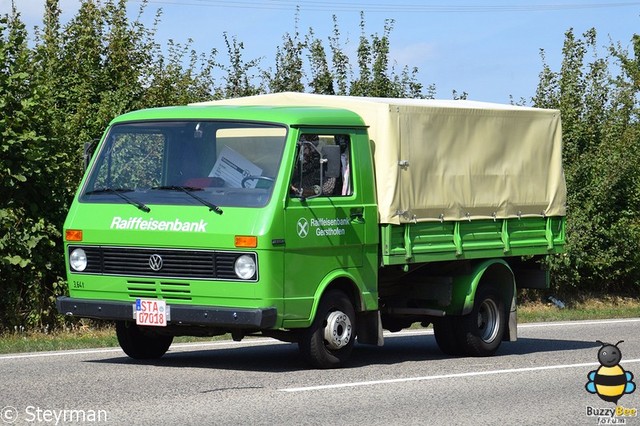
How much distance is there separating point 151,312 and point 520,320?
33.7 feet

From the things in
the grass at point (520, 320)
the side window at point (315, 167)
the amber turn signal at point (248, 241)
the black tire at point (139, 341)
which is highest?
the side window at point (315, 167)

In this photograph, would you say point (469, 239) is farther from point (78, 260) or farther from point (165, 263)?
point (78, 260)

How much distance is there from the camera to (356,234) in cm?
1230

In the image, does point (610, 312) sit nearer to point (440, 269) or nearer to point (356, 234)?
point (440, 269)

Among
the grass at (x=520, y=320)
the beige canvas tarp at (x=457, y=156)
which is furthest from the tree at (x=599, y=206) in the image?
the beige canvas tarp at (x=457, y=156)

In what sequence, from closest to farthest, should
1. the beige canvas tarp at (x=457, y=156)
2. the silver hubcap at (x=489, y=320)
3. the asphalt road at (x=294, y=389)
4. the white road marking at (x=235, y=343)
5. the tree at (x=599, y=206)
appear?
the asphalt road at (x=294, y=389), the beige canvas tarp at (x=457, y=156), the white road marking at (x=235, y=343), the silver hubcap at (x=489, y=320), the tree at (x=599, y=206)

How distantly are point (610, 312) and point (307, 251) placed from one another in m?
12.7

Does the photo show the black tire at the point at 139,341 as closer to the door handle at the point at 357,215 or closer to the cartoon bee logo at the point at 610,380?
the door handle at the point at 357,215

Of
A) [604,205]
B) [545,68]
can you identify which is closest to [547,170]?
[604,205]

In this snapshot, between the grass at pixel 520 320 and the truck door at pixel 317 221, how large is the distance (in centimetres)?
361

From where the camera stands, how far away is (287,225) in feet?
37.6

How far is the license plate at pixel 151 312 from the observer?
37.5 feet

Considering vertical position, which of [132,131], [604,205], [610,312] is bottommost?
[610,312]

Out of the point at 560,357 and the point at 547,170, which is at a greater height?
the point at 547,170
